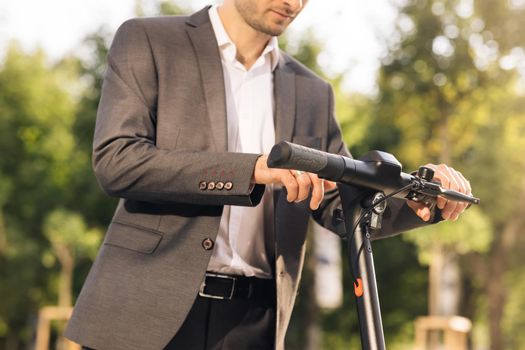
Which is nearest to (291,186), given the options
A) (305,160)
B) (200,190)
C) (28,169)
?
(305,160)

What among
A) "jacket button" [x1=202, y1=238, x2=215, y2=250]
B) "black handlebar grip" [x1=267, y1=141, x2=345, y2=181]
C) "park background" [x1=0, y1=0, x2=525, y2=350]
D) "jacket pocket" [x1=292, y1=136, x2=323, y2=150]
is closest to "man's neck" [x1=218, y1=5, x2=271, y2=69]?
"jacket pocket" [x1=292, y1=136, x2=323, y2=150]

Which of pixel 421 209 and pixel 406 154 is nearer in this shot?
pixel 421 209

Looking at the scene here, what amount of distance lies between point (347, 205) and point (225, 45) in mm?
1054

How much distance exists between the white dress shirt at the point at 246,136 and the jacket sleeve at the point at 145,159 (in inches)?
13.0

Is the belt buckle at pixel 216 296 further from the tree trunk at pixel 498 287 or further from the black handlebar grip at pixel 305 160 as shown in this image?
the tree trunk at pixel 498 287

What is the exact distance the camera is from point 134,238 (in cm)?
302

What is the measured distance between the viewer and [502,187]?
26.8 m

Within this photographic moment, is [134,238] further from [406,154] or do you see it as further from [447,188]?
[406,154]

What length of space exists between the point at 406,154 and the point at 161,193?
24890 mm

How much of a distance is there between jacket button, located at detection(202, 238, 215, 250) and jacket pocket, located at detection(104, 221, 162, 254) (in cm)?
14

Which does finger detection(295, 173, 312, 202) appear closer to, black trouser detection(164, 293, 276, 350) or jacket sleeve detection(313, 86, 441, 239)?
jacket sleeve detection(313, 86, 441, 239)

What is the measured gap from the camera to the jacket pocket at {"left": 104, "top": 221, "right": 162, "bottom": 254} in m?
2.99

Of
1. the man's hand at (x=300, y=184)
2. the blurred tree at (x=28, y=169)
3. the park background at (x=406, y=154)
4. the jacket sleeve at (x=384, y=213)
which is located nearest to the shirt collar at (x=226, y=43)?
the jacket sleeve at (x=384, y=213)

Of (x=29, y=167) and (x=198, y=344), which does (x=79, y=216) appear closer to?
(x=29, y=167)
